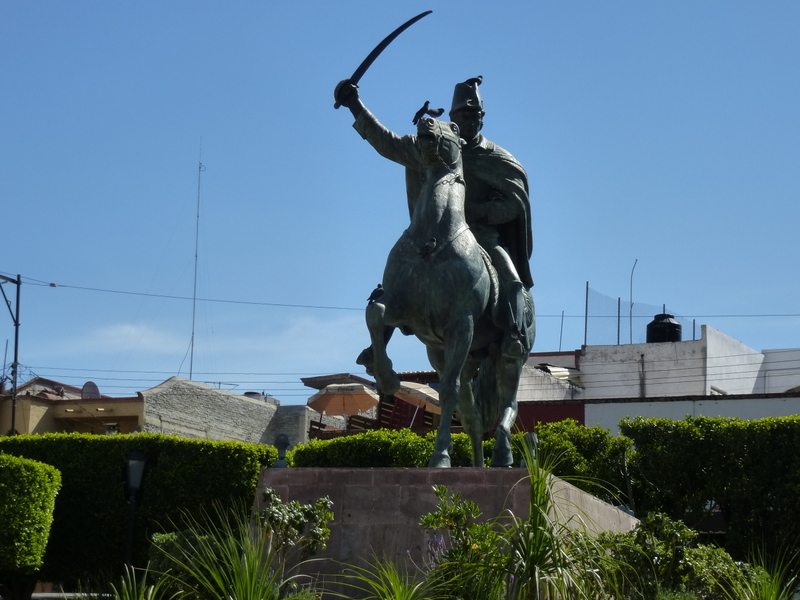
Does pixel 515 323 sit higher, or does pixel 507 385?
pixel 515 323

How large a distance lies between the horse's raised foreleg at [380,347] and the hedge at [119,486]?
1200cm

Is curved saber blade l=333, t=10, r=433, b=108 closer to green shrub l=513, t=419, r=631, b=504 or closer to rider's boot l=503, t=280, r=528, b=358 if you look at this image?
rider's boot l=503, t=280, r=528, b=358

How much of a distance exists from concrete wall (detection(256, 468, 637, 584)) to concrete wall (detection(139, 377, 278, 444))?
103 feet

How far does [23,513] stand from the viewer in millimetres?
20609

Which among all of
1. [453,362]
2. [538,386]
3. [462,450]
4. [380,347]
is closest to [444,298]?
[453,362]

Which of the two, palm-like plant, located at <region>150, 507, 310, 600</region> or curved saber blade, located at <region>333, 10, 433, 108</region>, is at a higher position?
curved saber blade, located at <region>333, 10, 433, 108</region>

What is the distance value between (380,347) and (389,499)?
1.25 meters

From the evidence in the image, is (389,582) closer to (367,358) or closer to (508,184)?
(367,358)

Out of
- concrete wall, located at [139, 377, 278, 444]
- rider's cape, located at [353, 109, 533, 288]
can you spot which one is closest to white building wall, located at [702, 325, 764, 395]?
concrete wall, located at [139, 377, 278, 444]

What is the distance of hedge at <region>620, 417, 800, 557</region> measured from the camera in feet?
62.7

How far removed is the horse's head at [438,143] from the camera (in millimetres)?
10594

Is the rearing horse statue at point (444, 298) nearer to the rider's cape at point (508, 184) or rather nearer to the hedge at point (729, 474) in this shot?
the rider's cape at point (508, 184)

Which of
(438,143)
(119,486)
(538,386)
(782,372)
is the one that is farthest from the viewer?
(782,372)

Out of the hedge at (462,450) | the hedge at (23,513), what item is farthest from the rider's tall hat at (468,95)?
the hedge at (23,513)
